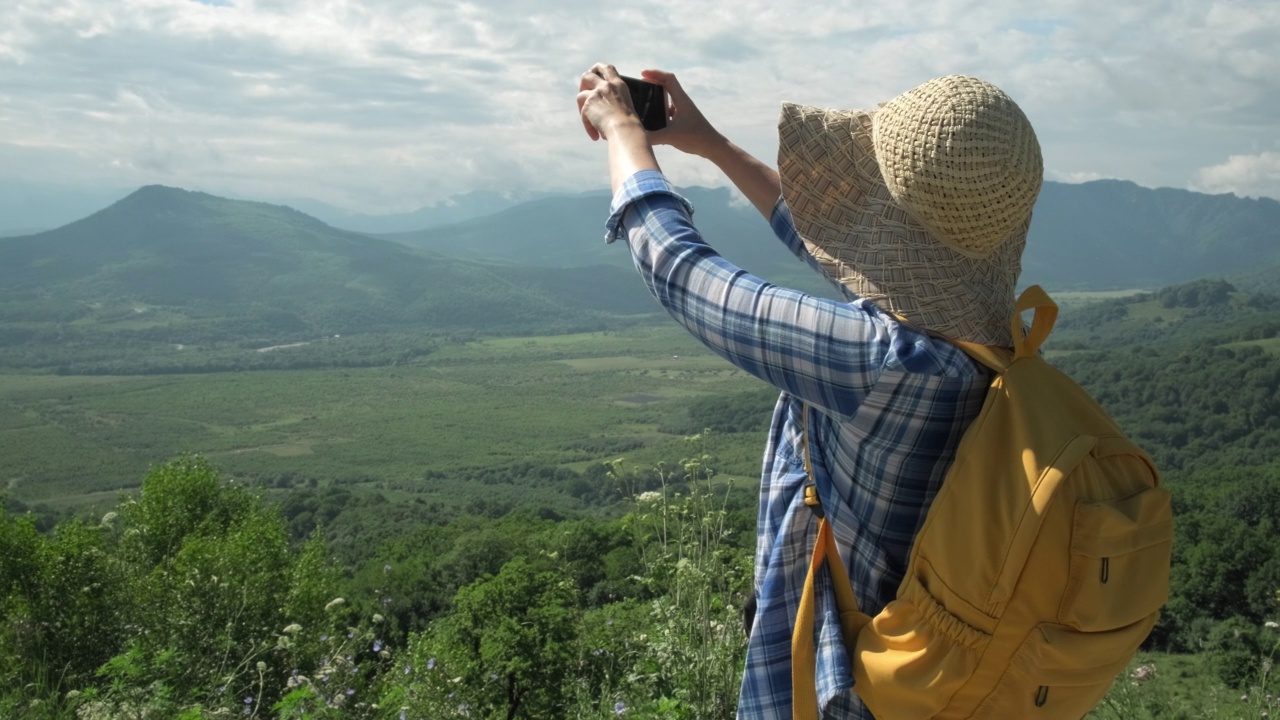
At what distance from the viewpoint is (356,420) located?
253 feet

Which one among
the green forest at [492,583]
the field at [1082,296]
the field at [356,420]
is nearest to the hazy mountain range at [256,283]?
the field at [1082,296]

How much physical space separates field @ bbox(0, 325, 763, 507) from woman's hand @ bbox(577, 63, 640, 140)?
133 ft

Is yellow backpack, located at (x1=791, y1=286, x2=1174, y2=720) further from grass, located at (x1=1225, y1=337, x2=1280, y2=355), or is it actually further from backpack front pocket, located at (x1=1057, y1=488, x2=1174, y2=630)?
grass, located at (x1=1225, y1=337, x2=1280, y2=355)

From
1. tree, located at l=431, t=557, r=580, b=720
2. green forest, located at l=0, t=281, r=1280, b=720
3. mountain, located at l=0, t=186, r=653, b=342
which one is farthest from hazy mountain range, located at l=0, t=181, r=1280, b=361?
tree, located at l=431, t=557, r=580, b=720

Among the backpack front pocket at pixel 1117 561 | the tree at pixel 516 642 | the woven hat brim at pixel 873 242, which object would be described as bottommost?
Result: the tree at pixel 516 642

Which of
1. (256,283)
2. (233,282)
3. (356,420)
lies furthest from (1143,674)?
(233,282)

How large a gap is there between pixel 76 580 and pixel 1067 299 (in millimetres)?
147061

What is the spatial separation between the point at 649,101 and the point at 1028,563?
0.93m

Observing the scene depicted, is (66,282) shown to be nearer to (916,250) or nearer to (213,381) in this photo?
(213,381)

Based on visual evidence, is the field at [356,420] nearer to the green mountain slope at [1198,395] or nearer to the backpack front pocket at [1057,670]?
the green mountain slope at [1198,395]

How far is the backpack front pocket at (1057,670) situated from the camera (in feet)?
3.50

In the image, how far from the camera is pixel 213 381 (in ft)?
304

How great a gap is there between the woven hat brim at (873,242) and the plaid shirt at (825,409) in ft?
0.13

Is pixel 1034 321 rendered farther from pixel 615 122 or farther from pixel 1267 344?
pixel 1267 344
